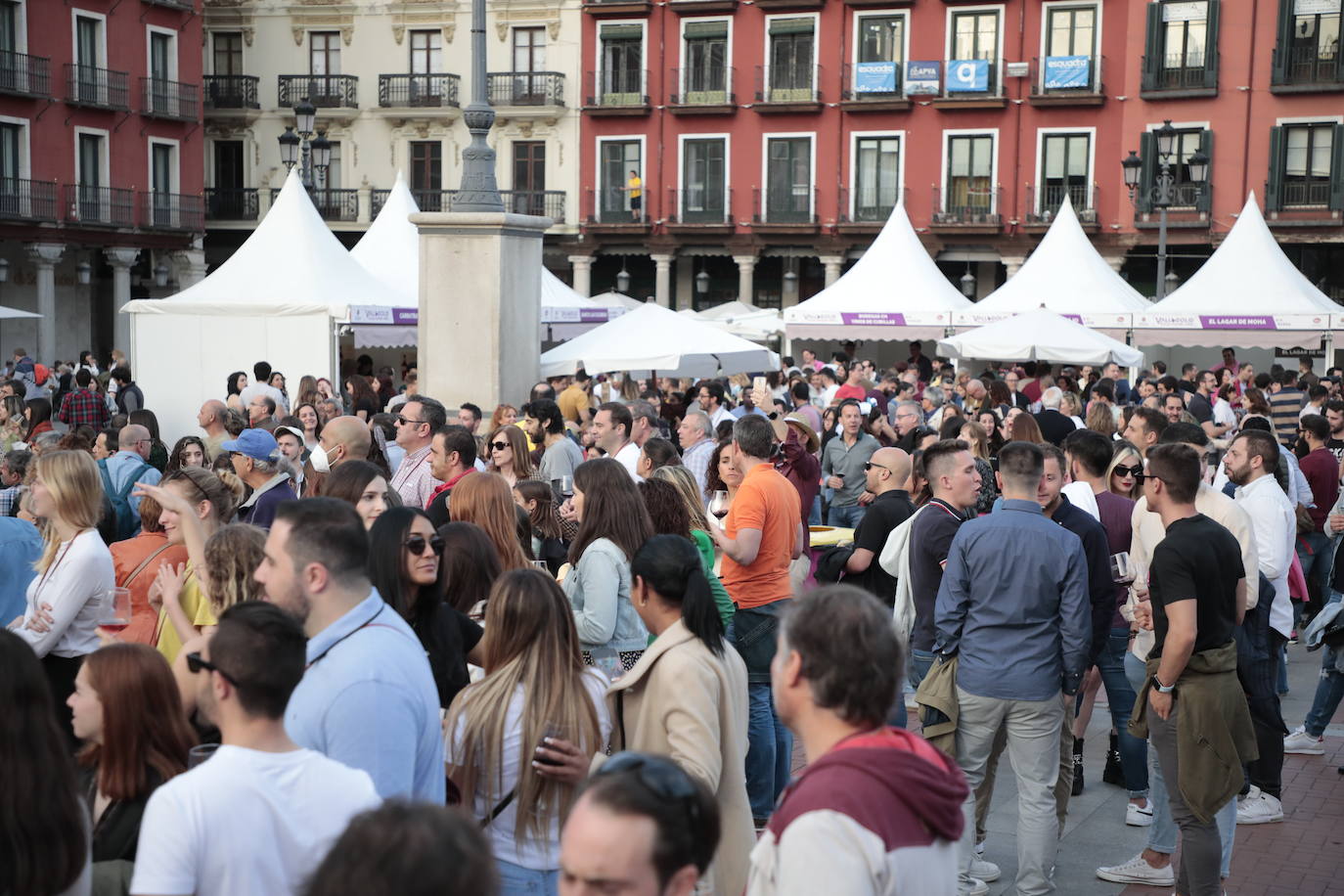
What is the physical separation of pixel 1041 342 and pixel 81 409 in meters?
11.1

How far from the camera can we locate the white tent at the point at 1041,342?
17.5 meters

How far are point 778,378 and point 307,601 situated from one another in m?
15.4

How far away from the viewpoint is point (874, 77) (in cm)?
3575

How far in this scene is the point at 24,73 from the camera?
32156 millimetres

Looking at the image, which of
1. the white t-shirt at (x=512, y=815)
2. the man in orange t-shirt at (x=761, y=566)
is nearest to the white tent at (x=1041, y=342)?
the man in orange t-shirt at (x=761, y=566)

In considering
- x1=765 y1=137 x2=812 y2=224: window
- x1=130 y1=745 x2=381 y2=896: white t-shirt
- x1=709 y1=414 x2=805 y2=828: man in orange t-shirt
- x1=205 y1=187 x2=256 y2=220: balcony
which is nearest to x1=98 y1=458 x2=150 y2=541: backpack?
x1=709 y1=414 x2=805 y2=828: man in orange t-shirt

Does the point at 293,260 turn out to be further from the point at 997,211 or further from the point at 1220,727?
the point at 997,211

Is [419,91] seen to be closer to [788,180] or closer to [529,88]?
[529,88]

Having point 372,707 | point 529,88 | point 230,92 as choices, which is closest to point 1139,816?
point 372,707

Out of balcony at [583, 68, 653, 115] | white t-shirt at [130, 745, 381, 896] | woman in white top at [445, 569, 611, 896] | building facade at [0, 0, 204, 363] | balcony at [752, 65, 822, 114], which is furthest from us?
balcony at [583, 68, 653, 115]

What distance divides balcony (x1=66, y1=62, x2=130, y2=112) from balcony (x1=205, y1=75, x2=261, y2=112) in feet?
15.9

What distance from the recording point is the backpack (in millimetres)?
8211

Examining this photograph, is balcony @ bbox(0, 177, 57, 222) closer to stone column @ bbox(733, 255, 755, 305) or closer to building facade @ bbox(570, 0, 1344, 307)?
building facade @ bbox(570, 0, 1344, 307)

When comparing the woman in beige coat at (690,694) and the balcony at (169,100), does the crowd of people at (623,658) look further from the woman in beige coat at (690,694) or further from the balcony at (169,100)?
the balcony at (169,100)
